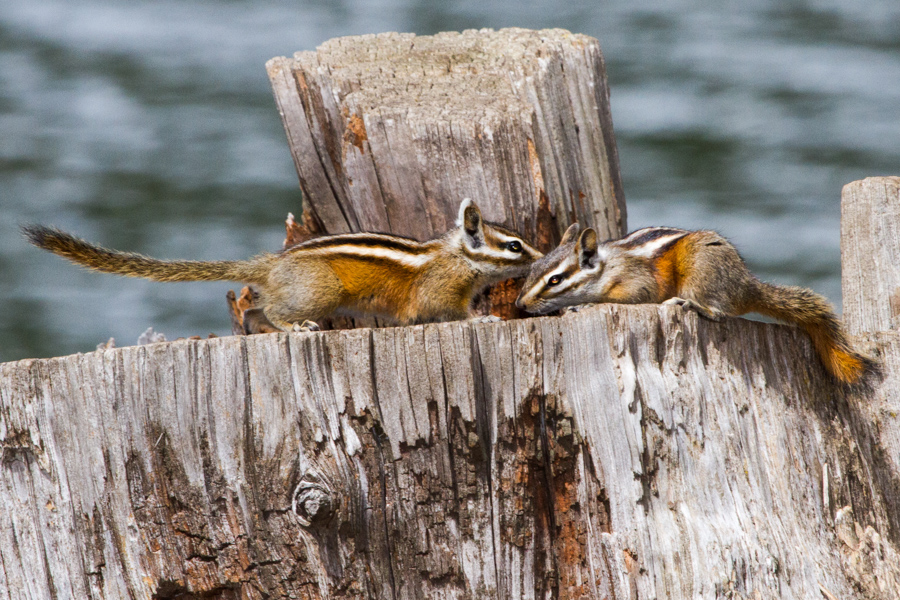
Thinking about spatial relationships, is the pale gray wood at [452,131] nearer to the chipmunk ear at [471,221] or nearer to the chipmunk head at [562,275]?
the chipmunk ear at [471,221]

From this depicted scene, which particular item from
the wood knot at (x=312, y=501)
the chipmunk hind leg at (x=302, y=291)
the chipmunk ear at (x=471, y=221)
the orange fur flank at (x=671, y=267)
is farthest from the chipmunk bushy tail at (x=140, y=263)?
the orange fur flank at (x=671, y=267)

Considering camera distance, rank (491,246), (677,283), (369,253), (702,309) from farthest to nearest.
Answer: (491,246) < (369,253) < (677,283) < (702,309)

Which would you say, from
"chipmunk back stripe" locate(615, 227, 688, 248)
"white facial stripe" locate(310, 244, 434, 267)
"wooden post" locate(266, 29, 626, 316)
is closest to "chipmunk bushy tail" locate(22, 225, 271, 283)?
"white facial stripe" locate(310, 244, 434, 267)

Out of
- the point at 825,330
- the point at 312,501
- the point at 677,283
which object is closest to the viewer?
the point at 312,501

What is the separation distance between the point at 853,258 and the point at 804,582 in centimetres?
168

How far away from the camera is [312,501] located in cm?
263

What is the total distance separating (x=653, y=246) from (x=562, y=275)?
1.31 ft

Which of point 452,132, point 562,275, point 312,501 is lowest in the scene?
point 312,501

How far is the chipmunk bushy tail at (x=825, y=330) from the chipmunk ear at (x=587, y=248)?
2.20ft

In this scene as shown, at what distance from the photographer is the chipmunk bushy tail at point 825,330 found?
11.2 feet

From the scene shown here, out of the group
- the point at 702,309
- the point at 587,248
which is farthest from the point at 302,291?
the point at 702,309

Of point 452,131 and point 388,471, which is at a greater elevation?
point 452,131

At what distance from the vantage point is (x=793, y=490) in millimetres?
2975

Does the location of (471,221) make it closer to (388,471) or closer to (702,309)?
(702,309)
